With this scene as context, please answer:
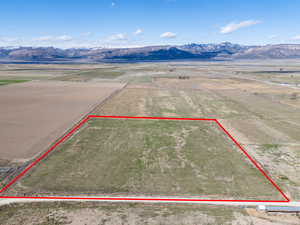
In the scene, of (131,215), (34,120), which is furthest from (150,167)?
(34,120)

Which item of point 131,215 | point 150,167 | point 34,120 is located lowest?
point 131,215

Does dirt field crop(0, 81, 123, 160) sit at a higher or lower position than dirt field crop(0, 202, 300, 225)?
higher

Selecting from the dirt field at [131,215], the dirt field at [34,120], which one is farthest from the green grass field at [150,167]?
the dirt field at [34,120]

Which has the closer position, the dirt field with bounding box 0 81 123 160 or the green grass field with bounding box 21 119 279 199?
the green grass field with bounding box 21 119 279 199

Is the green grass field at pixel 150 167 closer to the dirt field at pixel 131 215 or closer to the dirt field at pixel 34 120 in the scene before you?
the dirt field at pixel 131 215

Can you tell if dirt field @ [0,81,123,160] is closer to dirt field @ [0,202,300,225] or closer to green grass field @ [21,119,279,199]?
green grass field @ [21,119,279,199]

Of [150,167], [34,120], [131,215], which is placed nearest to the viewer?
[131,215]

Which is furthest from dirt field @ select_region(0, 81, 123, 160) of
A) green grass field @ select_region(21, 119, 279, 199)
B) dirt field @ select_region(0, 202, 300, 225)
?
dirt field @ select_region(0, 202, 300, 225)

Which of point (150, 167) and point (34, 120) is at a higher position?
point (34, 120)

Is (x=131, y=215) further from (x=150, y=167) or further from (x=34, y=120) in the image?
(x=34, y=120)
